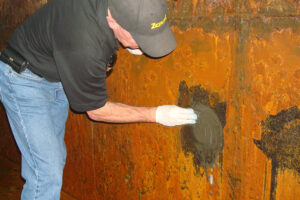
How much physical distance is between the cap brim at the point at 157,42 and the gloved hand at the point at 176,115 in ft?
1.07

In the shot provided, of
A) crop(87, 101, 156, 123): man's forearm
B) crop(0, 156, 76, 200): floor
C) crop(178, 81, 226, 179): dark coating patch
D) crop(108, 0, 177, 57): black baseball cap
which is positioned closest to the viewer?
crop(108, 0, 177, 57): black baseball cap

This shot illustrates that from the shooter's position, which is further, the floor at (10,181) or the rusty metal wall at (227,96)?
the floor at (10,181)

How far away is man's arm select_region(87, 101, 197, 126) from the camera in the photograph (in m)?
1.55

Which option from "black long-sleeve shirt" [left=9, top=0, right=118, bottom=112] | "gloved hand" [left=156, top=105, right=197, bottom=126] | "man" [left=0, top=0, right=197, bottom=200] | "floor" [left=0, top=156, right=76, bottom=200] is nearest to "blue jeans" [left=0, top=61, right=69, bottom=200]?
"man" [left=0, top=0, right=197, bottom=200]

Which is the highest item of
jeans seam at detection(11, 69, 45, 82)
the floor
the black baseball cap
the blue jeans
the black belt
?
the black baseball cap

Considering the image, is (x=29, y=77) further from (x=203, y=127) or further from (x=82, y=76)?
(x=203, y=127)

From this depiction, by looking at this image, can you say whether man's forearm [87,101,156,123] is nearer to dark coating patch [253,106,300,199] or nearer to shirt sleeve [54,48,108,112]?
shirt sleeve [54,48,108,112]

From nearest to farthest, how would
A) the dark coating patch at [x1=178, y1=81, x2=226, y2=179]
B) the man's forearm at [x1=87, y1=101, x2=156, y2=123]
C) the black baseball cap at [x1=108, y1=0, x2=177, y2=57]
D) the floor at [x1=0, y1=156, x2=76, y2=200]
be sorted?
the black baseball cap at [x1=108, y1=0, x2=177, y2=57]
the dark coating patch at [x1=178, y1=81, x2=226, y2=179]
the man's forearm at [x1=87, y1=101, x2=156, y2=123]
the floor at [x1=0, y1=156, x2=76, y2=200]

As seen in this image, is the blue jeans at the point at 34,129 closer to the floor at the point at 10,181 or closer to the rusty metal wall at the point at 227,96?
the rusty metal wall at the point at 227,96

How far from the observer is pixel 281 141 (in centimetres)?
127

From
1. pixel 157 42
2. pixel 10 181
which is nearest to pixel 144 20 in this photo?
pixel 157 42

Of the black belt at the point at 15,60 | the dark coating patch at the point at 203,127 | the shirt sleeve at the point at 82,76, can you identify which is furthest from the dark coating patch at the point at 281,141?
the black belt at the point at 15,60

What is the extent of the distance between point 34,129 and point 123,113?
46 cm

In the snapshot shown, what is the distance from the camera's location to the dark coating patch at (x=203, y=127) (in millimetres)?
1458
